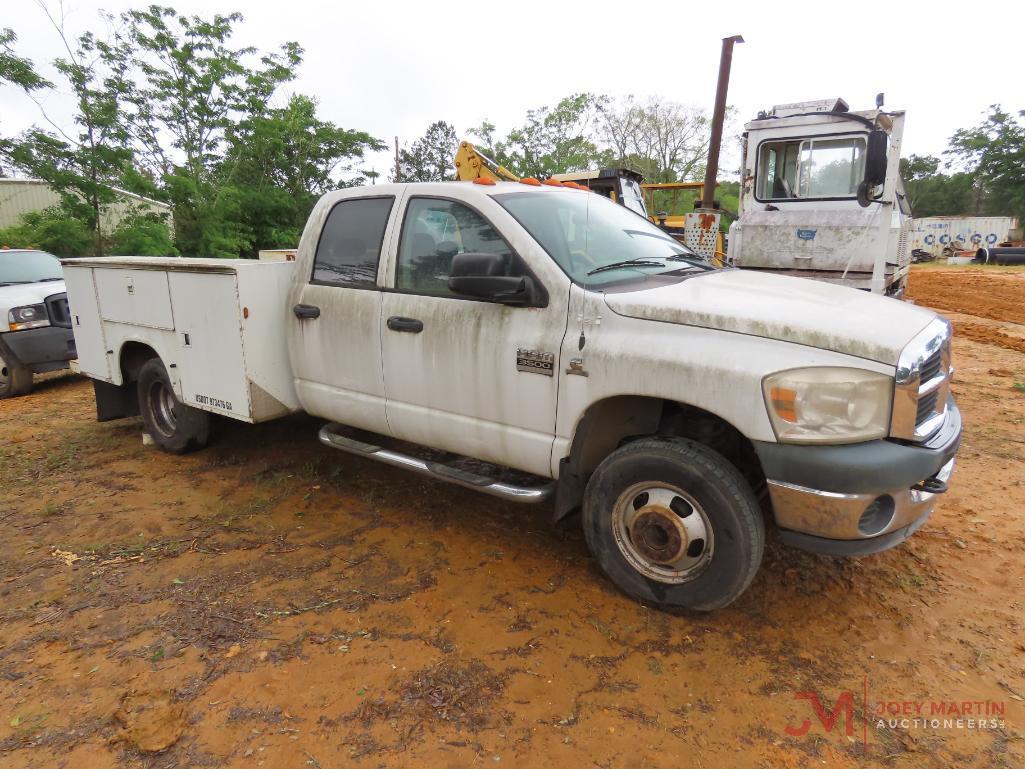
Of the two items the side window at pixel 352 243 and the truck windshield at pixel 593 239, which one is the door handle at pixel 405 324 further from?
the truck windshield at pixel 593 239

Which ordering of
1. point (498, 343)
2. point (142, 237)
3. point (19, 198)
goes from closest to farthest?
point (498, 343) < point (142, 237) < point (19, 198)

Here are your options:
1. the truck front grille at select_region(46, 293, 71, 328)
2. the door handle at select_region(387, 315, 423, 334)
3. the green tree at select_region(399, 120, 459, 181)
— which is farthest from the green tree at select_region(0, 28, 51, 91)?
the green tree at select_region(399, 120, 459, 181)

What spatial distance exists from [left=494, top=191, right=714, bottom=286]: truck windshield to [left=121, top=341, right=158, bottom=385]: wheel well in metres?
3.50

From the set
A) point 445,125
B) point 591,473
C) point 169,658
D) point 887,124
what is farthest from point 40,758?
point 445,125

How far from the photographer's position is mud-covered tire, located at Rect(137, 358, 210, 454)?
5133 millimetres

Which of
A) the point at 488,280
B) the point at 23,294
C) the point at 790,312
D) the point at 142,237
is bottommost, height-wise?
the point at 23,294

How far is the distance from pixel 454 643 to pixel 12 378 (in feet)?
25.6

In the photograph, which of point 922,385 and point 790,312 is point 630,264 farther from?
point 922,385

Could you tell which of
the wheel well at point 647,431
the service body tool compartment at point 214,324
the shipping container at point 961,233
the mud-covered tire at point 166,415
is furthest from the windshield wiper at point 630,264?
the shipping container at point 961,233

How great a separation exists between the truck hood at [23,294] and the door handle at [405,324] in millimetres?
5909

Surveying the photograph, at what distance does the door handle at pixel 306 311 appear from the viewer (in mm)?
4141

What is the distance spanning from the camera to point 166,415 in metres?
5.42

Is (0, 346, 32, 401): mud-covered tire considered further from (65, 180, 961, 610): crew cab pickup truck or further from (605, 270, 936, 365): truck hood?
(605, 270, 936, 365): truck hood

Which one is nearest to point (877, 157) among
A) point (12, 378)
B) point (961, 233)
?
point (12, 378)
